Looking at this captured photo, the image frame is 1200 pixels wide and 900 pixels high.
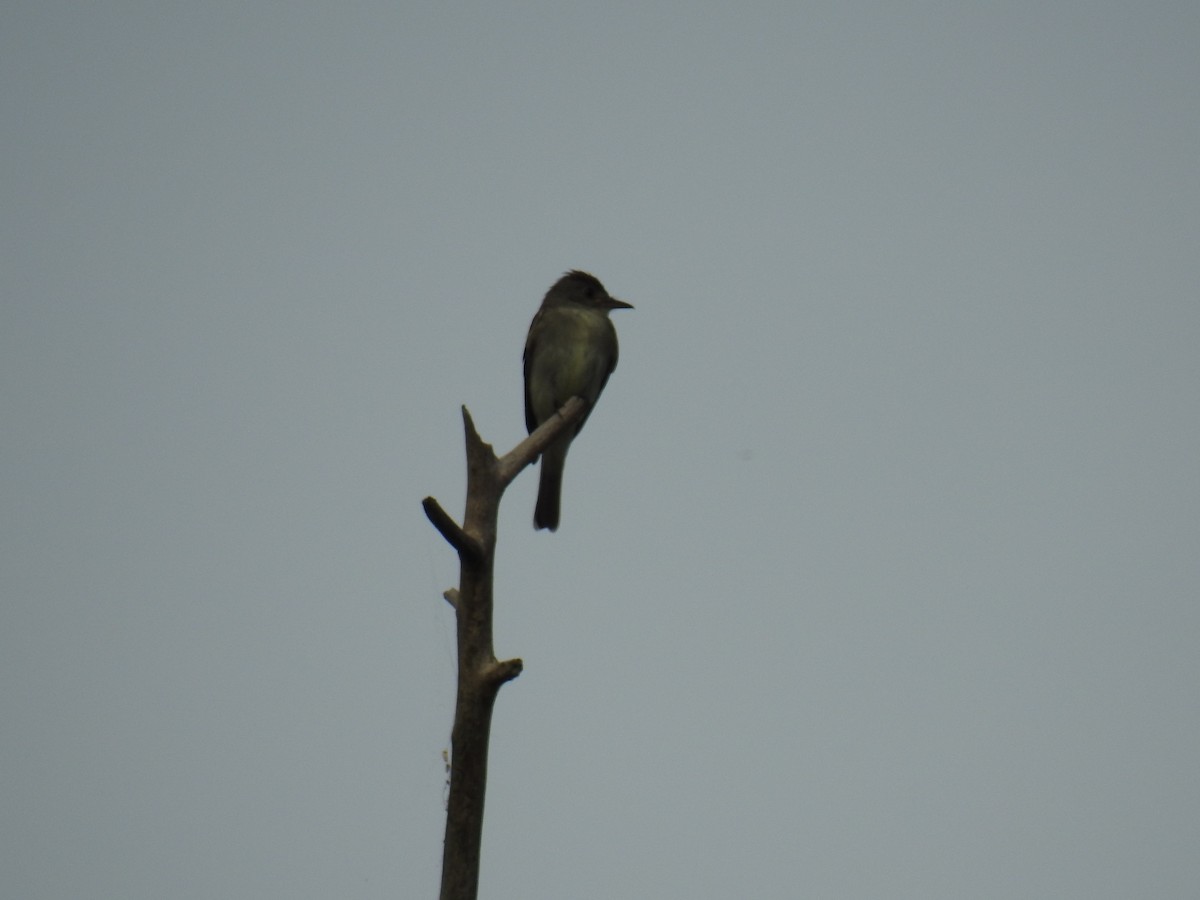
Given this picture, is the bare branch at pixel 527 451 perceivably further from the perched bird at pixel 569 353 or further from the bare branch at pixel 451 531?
the perched bird at pixel 569 353

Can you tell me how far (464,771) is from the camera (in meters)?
3.58

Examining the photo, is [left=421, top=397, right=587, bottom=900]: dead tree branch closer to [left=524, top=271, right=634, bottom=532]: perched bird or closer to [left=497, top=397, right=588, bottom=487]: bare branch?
[left=497, top=397, right=588, bottom=487]: bare branch

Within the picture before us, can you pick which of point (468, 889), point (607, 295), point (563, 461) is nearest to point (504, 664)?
point (468, 889)

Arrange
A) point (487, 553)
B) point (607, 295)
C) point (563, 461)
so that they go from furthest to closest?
1. point (607, 295)
2. point (563, 461)
3. point (487, 553)

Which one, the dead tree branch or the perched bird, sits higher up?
the perched bird

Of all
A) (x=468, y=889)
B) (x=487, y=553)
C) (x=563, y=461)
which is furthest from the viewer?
(x=563, y=461)

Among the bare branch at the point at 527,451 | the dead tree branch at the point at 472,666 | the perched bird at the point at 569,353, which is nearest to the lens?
the dead tree branch at the point at 472,666

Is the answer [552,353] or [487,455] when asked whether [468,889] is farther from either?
[552,353]

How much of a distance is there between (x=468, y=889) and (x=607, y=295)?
4.48 m

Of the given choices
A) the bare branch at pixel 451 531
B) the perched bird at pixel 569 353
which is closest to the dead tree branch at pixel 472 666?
the bare branch at pixel 451 531

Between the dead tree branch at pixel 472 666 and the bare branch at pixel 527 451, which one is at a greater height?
→ the bare branch at pixel 527 451

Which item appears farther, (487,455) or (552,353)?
(552,353)

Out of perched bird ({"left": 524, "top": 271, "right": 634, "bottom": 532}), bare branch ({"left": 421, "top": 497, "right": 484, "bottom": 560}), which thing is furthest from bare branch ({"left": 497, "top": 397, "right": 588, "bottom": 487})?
perched bird ({"left": 524, "top": 271, "right": 634, "bottom": 532})

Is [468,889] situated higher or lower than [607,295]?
lower
